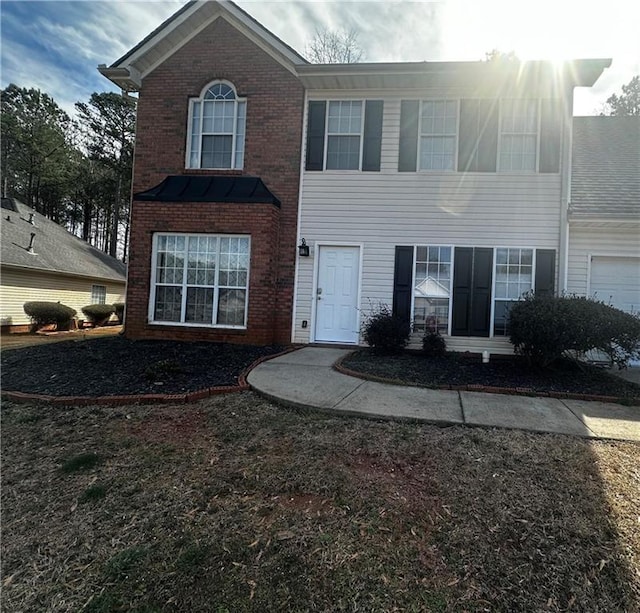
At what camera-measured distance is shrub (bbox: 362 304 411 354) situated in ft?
25.1

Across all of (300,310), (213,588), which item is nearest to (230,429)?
(213,588)

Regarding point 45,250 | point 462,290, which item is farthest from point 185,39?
A: point 45,250

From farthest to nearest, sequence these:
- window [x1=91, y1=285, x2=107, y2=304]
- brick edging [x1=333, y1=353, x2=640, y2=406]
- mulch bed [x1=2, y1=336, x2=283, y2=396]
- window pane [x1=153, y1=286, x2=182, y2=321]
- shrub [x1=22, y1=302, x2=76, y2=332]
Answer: window [x1=91, y1=285, x2=107, y2=304] < shrub [x1=22, y1=302, x2=76, y2=332] < window pane [x1=153, y1=286, x2=182, y2=321] < mulch bed [x1=2, y1=336, x2=283, y2=396] < brick edging [x1=333, y1=353, x2=640, y2=406]

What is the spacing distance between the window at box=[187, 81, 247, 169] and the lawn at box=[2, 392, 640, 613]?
6882mm

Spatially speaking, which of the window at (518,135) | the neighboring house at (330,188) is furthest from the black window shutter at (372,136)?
the window at (518,135)

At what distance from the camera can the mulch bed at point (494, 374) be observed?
5.46 meters

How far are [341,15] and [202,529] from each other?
31.0ft

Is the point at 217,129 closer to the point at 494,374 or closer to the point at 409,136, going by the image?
the point at 409,136

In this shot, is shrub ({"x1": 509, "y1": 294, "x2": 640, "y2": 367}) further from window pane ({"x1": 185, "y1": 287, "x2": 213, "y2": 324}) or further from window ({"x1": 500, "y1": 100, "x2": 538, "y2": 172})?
window pane ({"x1": 185, "y1": 287, "x2": 213, "y2": 324})

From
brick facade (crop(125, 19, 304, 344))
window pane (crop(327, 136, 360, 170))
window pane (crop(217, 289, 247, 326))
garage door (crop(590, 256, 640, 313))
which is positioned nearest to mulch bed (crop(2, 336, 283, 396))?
window pane (crop(217, 289, 247, 326))

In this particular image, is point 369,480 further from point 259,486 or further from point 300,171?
point 300,171

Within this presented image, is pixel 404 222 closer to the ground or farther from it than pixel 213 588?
farther from it

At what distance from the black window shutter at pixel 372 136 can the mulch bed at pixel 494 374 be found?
14.0 feet

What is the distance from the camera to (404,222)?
841cm
